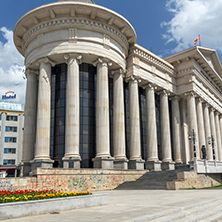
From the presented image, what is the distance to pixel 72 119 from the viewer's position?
34625 mm

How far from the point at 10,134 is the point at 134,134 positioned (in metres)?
56.8

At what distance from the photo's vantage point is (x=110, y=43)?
129ft

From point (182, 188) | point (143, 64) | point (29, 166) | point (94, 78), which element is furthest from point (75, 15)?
point (182, 188)

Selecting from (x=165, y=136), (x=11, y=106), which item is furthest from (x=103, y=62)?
(x=11, y=106)

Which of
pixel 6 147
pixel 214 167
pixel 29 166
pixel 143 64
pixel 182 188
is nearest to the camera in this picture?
pixel 182 188

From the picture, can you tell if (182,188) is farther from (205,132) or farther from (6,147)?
(6,147)

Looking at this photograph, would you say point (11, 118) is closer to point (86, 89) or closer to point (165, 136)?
point (86, 89)

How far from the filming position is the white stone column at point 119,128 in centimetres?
3759

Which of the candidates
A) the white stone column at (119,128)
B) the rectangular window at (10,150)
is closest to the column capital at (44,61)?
the white stone column at (119,128)

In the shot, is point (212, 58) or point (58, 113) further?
point (212, 58)

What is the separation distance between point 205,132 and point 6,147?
59085 mm

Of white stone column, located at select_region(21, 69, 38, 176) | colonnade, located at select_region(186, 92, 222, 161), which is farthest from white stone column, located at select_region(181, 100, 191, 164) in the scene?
white stone column, located at select_region(21, 69, 38, 176)

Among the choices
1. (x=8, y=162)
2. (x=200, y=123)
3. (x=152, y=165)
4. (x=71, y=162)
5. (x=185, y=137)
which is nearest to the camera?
(x=71, y=162)

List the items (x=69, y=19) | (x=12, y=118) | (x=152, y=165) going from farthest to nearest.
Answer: (x=12, y=118)
(x=152, y=165)
(x=69, y=19)
